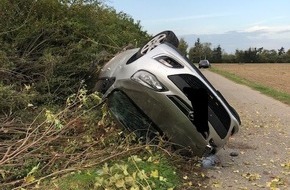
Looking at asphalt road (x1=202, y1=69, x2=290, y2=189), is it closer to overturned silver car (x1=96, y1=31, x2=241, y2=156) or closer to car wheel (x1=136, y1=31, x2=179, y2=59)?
overturned silver car (x1=96, y1=31, x2=241, y2=156)

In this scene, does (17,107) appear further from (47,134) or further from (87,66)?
(87,66)

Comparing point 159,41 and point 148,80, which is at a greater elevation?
point 159,41

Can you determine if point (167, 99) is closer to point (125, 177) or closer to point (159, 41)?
point (159, 41)

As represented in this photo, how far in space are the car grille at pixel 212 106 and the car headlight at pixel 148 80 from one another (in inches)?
7.0

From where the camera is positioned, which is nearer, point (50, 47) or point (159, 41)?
point (159, 41)

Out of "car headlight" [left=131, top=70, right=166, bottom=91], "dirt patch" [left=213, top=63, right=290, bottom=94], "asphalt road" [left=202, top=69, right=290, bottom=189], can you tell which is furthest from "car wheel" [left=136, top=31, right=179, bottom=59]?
"dirt patch" [left=213, top=63, right=290, bottom=94]

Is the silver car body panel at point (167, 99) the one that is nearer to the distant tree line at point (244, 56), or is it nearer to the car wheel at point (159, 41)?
the car wheel at point (159, 41)

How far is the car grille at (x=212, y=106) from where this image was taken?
5.52 m

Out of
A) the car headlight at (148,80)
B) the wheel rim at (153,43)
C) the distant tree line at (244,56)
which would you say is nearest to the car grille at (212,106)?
the car headlight at (148,80)

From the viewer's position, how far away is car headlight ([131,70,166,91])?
17.9 ft

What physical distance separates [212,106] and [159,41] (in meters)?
1.43

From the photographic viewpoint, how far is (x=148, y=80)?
5496 millimetres

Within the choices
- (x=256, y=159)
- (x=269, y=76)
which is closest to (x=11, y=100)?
(x=256, y=159)

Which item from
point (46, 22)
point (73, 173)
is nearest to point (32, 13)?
point (46, 22)
